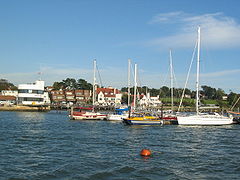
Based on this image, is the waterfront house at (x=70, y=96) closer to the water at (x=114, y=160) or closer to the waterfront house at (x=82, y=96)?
the waterfront house at (x=82, y=96)

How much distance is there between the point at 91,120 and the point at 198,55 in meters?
28.3

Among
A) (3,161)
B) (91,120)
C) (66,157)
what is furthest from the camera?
(91,120)

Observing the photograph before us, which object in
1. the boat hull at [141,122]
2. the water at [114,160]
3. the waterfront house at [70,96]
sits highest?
the waterfront house at [70,96]

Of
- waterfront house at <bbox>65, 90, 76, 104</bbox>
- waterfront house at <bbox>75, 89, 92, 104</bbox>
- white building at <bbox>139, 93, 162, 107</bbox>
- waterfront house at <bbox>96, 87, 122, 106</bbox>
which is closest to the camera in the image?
white building at <bbox>139, 93, 162, 107</bbox>

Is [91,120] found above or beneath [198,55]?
beneath

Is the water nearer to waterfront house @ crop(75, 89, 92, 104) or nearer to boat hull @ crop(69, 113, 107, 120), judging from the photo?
boat hull @ crop(69, 113, 107, 120)

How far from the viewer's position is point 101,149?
29.8 metres

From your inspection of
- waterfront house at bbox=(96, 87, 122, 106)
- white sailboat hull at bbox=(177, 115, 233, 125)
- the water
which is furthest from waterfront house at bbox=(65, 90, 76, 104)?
the water

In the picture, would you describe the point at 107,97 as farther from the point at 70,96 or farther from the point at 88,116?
the point at 88,116

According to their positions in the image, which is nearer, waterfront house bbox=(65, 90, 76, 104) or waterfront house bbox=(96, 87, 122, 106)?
waterfront house bbox=(65, 90, 76, 104)

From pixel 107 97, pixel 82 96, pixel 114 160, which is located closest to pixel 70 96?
pixel 82 96

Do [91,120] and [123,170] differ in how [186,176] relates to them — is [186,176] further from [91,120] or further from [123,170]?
[91,120]

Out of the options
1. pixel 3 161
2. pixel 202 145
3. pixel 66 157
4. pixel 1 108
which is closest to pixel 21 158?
pixel 3 161

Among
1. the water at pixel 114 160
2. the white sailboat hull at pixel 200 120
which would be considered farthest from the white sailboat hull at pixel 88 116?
the water at pixel 114 160
